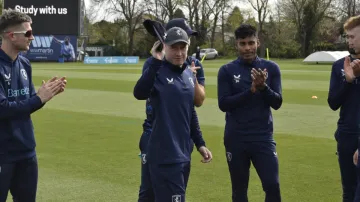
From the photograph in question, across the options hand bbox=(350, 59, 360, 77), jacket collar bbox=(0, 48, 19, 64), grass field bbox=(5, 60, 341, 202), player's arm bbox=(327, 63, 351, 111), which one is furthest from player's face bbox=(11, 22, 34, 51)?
player's arm bbox=(327, 63, 351, 111)

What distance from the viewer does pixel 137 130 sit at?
12.1 metres

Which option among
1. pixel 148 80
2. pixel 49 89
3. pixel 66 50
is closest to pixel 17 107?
pixel 49 89

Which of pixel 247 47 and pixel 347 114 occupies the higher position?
pixel 247 47

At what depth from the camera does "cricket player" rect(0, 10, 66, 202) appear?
460 centimetres

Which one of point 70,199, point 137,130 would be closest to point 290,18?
point 137,130

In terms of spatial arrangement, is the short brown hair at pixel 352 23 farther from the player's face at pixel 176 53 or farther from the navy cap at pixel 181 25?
the player's face at pixel 176 53

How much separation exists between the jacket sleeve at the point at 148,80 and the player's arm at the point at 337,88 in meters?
2.13

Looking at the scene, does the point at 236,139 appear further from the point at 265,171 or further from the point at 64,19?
the point at 64,19

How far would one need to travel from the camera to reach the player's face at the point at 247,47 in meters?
5.52

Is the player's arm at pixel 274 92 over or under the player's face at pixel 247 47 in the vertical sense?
under

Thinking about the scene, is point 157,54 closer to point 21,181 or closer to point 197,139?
point 197,139

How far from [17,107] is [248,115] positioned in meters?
2.24

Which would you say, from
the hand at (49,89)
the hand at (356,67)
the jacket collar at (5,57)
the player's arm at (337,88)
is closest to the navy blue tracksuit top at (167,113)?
the hand at (49,89)

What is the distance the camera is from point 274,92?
5.41 metres
